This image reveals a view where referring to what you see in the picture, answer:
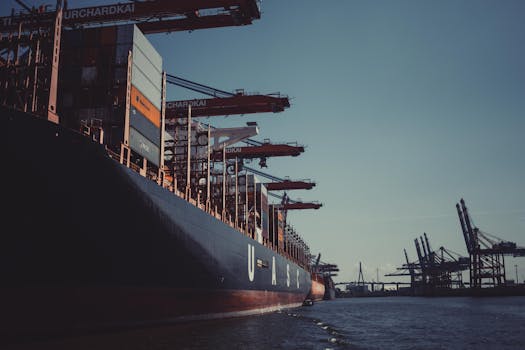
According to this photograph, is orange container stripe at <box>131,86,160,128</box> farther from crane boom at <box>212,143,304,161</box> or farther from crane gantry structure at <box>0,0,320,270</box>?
crane boom at <box>212,143,304,161</box>

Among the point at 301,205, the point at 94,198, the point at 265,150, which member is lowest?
the point at 94,198

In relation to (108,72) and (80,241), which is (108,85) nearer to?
(108,72)

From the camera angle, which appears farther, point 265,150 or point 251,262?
point 265,150

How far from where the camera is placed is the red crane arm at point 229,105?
1085 inches

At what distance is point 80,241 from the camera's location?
37.1 feet

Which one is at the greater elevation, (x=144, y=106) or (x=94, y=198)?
(x=144, y=106)

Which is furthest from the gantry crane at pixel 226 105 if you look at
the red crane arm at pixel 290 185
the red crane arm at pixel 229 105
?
the red crane arm at pixel 290 185

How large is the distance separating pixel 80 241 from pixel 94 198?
1186mm

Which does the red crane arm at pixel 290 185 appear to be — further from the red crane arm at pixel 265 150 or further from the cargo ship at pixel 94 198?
the cargo ship at pixel 94 198

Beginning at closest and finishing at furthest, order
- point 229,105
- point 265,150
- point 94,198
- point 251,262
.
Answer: point 94,198 → point 251,262 → point 229,105 → point 265,150

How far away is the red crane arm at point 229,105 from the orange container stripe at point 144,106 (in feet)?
32.2

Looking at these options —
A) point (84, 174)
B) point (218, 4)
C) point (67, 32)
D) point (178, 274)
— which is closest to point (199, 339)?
point (178, 274)

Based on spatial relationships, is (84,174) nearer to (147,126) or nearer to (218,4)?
(147,126)

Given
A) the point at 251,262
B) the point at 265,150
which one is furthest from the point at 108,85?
the point at 265,150
